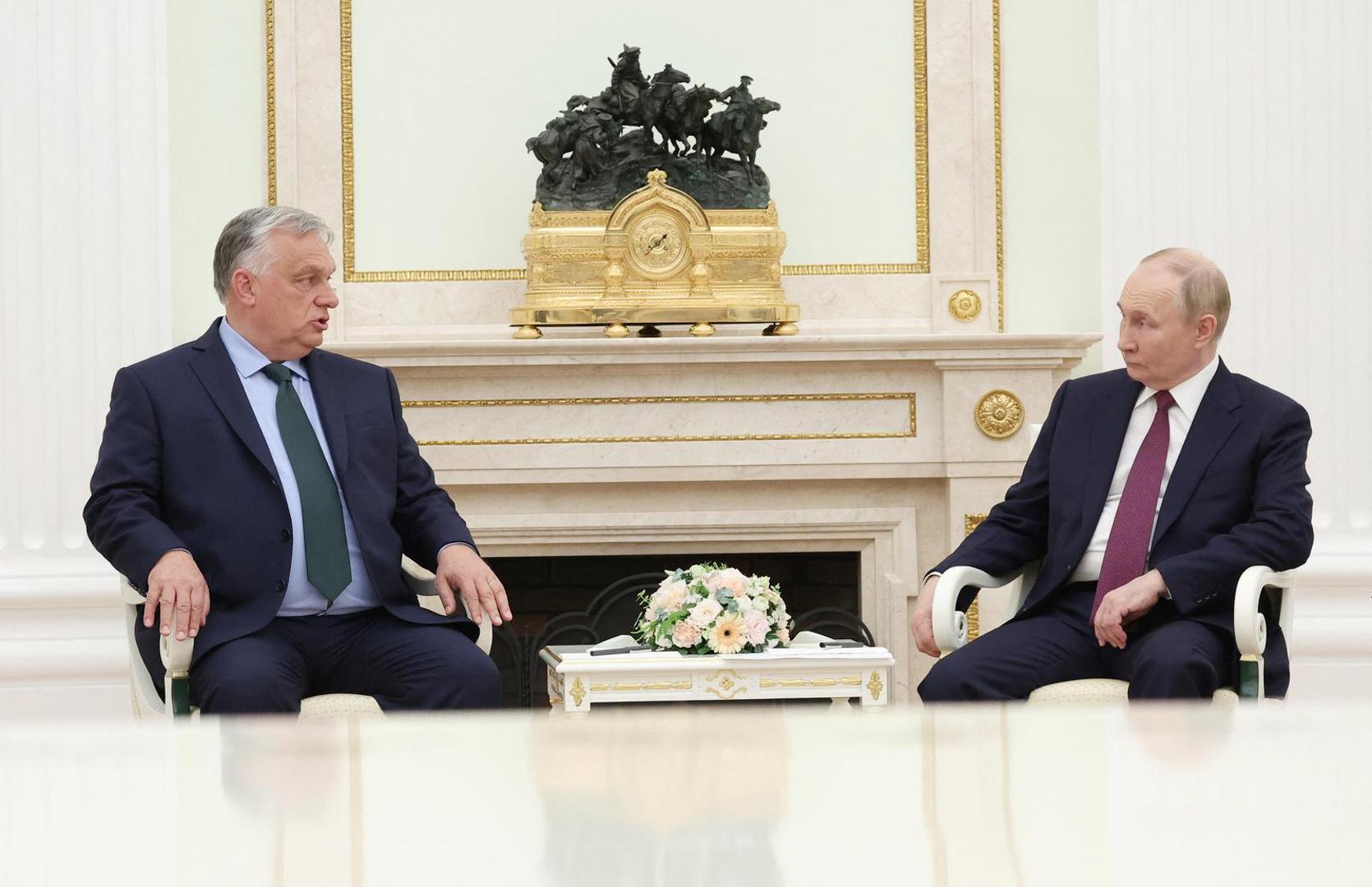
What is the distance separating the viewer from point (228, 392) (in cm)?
302

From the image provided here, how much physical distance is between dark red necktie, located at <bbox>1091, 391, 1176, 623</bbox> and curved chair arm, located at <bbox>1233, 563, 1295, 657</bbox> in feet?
0.69

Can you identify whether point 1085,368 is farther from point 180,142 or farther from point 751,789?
point 751,789

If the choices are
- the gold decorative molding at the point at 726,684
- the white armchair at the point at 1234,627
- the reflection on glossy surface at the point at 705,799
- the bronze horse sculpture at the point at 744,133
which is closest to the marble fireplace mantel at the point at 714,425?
the bronze horse sculpture at the point at 744,133

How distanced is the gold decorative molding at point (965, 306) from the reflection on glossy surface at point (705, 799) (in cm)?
375

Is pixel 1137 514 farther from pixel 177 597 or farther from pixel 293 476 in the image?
pixel 177 597

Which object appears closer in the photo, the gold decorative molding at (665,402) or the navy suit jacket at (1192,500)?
the navy suit jacket at (1192,500)

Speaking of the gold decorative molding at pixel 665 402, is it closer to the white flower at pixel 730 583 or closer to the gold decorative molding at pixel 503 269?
the gold decorative molding at pixel 503 269

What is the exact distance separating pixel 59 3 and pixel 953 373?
3001 mm

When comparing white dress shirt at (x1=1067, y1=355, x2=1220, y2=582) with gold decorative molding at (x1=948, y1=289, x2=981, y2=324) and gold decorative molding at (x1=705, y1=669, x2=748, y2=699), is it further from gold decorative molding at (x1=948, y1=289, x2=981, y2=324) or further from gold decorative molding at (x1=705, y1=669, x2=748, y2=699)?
gold decorative molding at (x1=948, y1=289, x2=981, y2=324)

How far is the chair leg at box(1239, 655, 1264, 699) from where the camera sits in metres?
2.82

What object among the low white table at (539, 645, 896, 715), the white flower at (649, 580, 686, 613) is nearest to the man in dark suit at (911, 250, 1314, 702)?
the low white table at (539, 645, 896, 715)

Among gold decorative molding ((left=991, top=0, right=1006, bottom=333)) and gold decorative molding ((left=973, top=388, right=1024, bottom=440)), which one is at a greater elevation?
gold decorative molding ((left=991, top=0, right=1006, bottom=333))

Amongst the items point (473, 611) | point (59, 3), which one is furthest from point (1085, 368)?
point (59, 3)

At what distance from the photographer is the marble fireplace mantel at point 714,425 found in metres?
4.59
